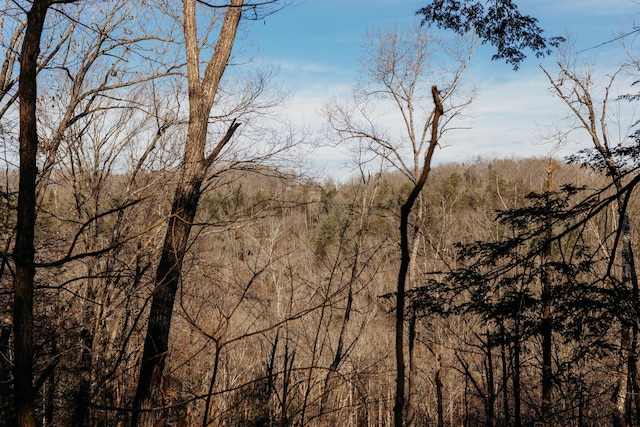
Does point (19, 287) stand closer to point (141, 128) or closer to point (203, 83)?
point (203, 83)

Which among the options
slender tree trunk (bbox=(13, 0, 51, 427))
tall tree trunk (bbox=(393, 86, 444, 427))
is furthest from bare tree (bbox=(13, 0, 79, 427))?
tall tree trunk (bbox=(393, 86, 444, 427))

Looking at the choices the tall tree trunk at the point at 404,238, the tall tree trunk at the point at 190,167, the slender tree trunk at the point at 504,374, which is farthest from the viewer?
the tall tree trunk at the point at 190,167

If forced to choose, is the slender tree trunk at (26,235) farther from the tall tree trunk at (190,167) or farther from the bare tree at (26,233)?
the tall tree trunk at (190,167)

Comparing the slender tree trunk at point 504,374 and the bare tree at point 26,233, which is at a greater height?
the bare tree at point 26,233

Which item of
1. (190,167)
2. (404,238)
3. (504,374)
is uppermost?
(190,167)

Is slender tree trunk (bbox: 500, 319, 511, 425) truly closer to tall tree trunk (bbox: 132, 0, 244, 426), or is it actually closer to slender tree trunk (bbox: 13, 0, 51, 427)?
slender tree trunk (bbox: 13, 0, 51, 427)

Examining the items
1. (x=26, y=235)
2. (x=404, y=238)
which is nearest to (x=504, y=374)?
(x=404, y=238)

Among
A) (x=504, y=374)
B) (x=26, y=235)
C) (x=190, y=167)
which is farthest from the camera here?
(x=190, y=167)

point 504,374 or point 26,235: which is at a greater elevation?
point 26,235

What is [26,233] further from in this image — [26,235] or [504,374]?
[504,374]

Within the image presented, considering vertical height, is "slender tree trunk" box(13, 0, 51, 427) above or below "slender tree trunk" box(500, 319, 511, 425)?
above

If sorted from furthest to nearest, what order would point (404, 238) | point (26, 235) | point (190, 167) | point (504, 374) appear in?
Result: point (190, 167), point (504, 374), point (26, 235), point (404, 238)

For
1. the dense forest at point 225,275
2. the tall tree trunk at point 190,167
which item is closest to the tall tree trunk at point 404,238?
the dense forest at point 225,275

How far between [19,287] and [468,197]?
34149mm
